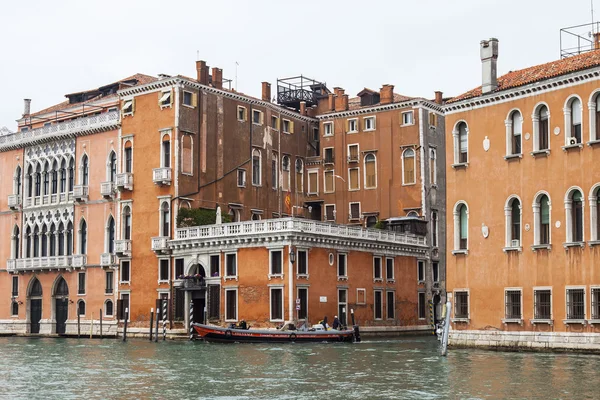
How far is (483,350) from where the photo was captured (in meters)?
32.4

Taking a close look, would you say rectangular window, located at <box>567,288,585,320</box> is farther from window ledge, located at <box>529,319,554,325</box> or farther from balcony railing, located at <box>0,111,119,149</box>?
balcony railing, located at <box>0,111,119,149</box>

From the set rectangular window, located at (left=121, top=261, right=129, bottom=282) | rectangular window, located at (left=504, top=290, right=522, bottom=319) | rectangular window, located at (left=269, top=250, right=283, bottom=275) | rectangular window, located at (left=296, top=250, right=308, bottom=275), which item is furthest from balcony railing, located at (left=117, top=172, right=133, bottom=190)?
rectangular window, located at (left=504, top=290, right=522, bottom=319)

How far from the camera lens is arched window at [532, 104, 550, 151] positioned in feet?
104

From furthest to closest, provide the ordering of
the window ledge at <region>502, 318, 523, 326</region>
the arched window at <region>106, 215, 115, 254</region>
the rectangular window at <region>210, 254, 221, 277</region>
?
1. the arched window at <region>106, 215, 115, 254</region>
2. the rectangular window at <region>210, 254, 221, 277</region>
3. the window ledge at <region>502, 318, 523, 326</region>

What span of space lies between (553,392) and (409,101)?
33480 mm

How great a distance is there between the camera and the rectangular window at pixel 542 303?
3081 centimetres

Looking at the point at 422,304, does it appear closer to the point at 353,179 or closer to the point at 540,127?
the point at 353,179

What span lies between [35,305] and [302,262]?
18.1 metres

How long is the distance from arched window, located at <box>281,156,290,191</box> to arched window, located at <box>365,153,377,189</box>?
174 inches

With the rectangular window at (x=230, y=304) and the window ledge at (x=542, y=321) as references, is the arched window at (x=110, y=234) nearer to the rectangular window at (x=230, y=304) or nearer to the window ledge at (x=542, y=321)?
the rectangular window at (x=230, y=304)

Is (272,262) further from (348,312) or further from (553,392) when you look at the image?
(553,392)

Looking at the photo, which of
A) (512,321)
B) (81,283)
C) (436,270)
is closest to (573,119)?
(512,321)

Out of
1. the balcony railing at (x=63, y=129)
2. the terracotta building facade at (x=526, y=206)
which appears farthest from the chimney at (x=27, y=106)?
the terracotta building facade at (x=526, y=206)

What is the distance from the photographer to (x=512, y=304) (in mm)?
32062
